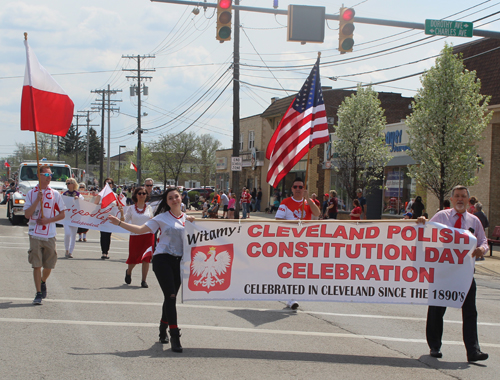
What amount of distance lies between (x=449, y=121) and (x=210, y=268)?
14585mm

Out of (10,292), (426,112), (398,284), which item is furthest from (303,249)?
(426,112)

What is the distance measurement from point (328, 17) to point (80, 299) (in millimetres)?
8406

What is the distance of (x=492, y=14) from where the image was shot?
14.5 m

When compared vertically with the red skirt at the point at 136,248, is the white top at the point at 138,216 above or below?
above

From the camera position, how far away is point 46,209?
27.1 ft

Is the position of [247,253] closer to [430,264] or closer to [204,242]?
[204,242]

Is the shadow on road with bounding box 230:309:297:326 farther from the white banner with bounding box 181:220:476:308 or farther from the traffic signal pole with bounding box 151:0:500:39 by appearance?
the traffic signal pole with bounding box 151:0:500:39

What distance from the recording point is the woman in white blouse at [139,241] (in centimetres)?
1000

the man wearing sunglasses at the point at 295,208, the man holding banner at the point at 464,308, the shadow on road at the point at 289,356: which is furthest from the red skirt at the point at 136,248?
the man holding banner at the point at 464,308

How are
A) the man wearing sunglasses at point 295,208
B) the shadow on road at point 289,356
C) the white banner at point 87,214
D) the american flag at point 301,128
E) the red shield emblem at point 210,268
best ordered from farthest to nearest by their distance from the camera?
the white banner at point 87,214 → the american flag at point 301,128 → the man wearing sunglasses at point 295,208 → the red shield emblem at point 210,268 → the shadow on road at point 289,356

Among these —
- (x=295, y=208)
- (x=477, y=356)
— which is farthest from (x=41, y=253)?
(x=477, y=356)

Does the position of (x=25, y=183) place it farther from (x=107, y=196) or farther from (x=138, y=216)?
(x=138, y=216)

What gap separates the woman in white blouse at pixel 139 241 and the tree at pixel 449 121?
11.5m

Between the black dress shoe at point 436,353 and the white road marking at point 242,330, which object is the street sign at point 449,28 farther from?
the black dress shoe at point 436,353
